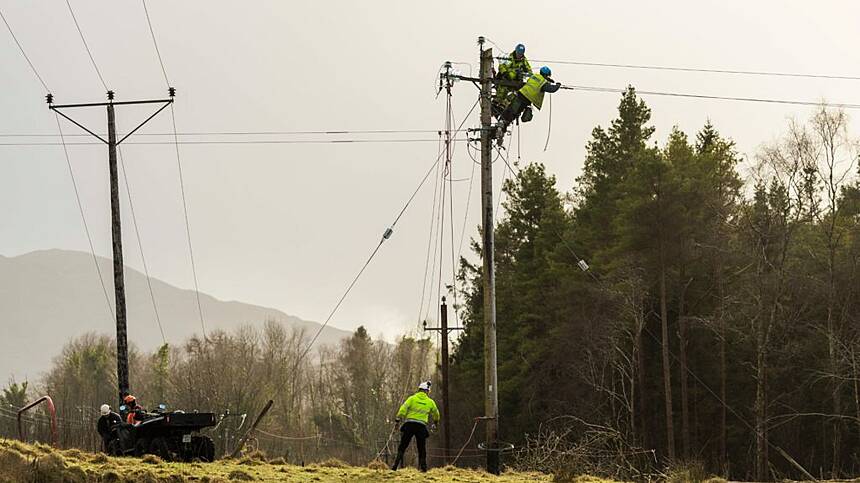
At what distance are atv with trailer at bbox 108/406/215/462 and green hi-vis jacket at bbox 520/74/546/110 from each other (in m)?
9.42

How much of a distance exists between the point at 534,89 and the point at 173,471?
1127 cm

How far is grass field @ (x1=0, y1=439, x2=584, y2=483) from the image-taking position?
18.1 m

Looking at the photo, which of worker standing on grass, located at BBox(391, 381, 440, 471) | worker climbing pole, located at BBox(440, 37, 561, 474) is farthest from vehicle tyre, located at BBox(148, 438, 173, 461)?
worker climbing pole, located at BBox(440, 37, 561, 474)

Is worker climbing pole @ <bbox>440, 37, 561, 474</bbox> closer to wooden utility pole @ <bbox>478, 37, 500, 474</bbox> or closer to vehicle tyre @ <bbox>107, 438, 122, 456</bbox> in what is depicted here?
wooden utility pole @ <bbox>478, 37, 500, 474</bbox>

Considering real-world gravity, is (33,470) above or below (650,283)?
below

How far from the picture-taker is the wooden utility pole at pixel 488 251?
24.3 meters

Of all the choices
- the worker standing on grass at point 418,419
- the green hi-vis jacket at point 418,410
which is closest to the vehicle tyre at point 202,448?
the worker standing on grass at point 418,419

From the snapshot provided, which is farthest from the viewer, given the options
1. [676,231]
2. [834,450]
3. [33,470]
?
[676,231]

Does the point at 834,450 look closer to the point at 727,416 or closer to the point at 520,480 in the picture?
the point at 727,416

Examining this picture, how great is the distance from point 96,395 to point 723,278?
6810cm

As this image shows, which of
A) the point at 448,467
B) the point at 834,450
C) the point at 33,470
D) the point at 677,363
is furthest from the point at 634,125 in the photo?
the point at 33,470

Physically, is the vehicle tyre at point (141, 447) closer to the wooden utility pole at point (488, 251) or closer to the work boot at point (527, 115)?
the wooden utility pole at point (488, 251)

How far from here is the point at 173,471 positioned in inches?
751

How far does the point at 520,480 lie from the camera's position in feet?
66.7
